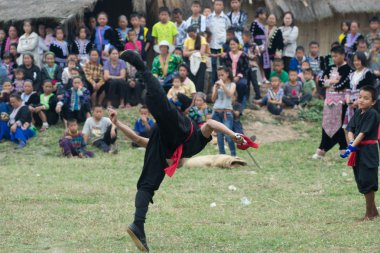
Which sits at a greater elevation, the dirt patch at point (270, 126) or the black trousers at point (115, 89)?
the black trousers at point (115, 89)

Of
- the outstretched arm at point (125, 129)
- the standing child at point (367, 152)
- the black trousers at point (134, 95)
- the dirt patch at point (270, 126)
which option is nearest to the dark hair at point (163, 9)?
the black trousers at point (134, 95)

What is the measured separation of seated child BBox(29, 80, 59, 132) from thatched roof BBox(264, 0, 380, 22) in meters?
6.05

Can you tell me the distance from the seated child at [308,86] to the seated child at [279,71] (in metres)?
0.44

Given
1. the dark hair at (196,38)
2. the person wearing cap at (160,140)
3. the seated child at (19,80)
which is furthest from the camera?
the dark hair at (196,38)

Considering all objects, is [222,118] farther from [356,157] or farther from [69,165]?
[356,157]

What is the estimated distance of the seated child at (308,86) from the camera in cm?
1919

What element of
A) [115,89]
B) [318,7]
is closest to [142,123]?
[115,89]

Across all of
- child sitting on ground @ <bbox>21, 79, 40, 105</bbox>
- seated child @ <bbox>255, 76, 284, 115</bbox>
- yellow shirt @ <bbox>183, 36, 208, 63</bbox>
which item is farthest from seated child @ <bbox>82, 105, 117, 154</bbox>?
seated child @ <bbox>255, 76, 284, 115</bbox>

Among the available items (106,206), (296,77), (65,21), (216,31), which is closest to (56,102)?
(65,21)

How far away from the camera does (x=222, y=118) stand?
50.5 feet

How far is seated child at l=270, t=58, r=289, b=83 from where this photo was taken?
19.0 metres

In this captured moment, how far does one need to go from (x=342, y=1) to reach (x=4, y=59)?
28.4 feet

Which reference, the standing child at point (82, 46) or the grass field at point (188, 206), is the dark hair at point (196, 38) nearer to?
the standing child at point (82, 46)

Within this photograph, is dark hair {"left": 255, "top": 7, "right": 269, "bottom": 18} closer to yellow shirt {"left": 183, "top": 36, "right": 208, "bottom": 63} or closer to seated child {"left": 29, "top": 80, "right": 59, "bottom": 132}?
yellow shirt {"left": 183, "top": 36, "right": 208, "bottom": 63}
